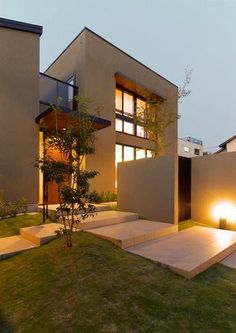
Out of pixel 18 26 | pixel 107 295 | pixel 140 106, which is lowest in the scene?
pixel 107 295

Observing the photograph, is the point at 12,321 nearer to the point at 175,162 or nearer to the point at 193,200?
the point at 175,162

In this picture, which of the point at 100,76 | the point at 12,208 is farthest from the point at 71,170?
the point at 100,76

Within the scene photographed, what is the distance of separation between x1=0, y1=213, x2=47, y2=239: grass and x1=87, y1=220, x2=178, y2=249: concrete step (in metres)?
1.99

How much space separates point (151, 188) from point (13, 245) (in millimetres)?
4277

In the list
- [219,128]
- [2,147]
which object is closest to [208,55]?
[219,128]

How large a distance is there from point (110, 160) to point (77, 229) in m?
5.94

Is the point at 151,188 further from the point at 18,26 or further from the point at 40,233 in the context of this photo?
the point at 18,26

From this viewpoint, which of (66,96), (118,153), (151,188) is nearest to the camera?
(151,188)

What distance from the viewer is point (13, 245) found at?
5203mm

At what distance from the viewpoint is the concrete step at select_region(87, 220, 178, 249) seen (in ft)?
16.4

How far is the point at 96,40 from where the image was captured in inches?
435

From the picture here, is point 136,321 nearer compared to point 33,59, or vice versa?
point 136,321

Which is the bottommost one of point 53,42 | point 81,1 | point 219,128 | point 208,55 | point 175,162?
point 175,162

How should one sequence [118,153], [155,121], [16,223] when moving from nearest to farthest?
1. [16,223]
2. [155,121]
3. [118,153]
